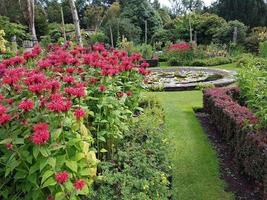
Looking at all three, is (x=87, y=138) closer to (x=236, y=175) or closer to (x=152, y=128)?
(x=152, y=128)

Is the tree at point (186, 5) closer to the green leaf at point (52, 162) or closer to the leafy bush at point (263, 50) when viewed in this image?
the leafy bush at point (263, 50)

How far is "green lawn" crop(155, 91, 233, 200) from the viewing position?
420 centimetres

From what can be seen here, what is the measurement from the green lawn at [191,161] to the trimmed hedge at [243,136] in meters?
0.33

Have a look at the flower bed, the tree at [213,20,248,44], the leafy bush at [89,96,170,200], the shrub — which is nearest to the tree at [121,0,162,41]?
the tree at [213,20,248,44]

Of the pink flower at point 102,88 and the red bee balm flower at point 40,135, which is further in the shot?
the pink flower at point 102,88

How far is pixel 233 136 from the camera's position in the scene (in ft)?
16.7

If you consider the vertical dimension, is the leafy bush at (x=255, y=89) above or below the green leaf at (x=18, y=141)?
below

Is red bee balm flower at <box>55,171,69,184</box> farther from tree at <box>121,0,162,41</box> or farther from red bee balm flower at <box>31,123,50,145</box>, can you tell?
tree at <box>121,0,162,41</box>

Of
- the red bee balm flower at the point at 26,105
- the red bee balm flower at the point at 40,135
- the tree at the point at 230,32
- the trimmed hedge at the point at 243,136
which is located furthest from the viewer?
the tree at the point at 230,32

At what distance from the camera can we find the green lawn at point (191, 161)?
4.20m

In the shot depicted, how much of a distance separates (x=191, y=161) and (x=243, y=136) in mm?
1007

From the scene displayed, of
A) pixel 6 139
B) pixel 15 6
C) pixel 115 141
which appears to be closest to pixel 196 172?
pixel 115 141

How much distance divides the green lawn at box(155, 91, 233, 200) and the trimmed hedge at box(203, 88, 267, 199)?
334 millimetres

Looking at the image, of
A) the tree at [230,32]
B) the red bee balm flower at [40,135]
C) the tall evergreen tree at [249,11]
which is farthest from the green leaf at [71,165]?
the tall evergreen tree at [249,11]
